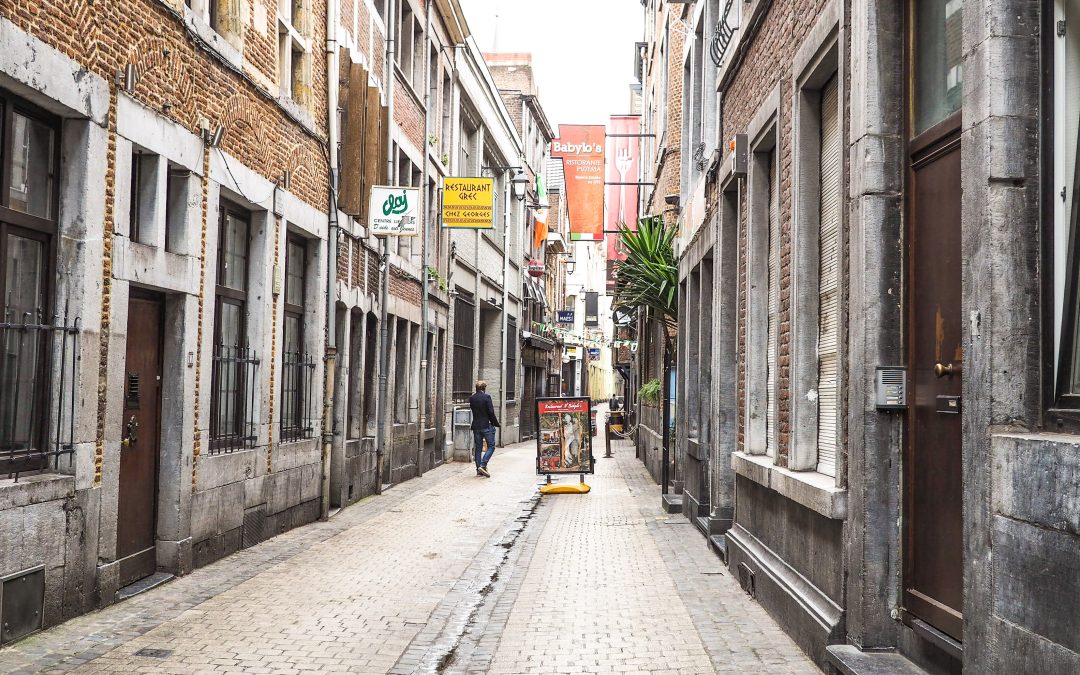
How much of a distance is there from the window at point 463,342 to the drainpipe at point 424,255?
14.2 feet

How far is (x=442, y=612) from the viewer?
303 inches

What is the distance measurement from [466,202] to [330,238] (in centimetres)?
722

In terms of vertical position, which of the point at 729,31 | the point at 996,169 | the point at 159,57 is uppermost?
the point at 729,31

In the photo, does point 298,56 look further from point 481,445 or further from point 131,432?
point 481,445

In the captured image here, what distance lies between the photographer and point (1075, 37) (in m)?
3.86

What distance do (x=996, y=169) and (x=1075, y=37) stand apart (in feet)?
1.71

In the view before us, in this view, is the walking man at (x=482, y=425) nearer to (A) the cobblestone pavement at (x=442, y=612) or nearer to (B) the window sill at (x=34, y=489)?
(A) the cobblestone pavement at (x=442, y=612)

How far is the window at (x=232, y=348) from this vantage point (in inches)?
402

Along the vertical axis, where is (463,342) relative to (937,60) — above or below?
below

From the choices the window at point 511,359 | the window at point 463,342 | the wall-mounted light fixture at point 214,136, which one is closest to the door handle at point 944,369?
the wall-mounted light fixture at point 214,136

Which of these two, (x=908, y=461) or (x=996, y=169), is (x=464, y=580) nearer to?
(x=908, y=461)

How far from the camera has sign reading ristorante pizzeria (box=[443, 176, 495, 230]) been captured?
20.2 meters

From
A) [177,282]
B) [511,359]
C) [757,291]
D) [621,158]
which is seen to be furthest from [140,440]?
[511,359]

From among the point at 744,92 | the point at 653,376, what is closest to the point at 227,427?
the point at 744,92
